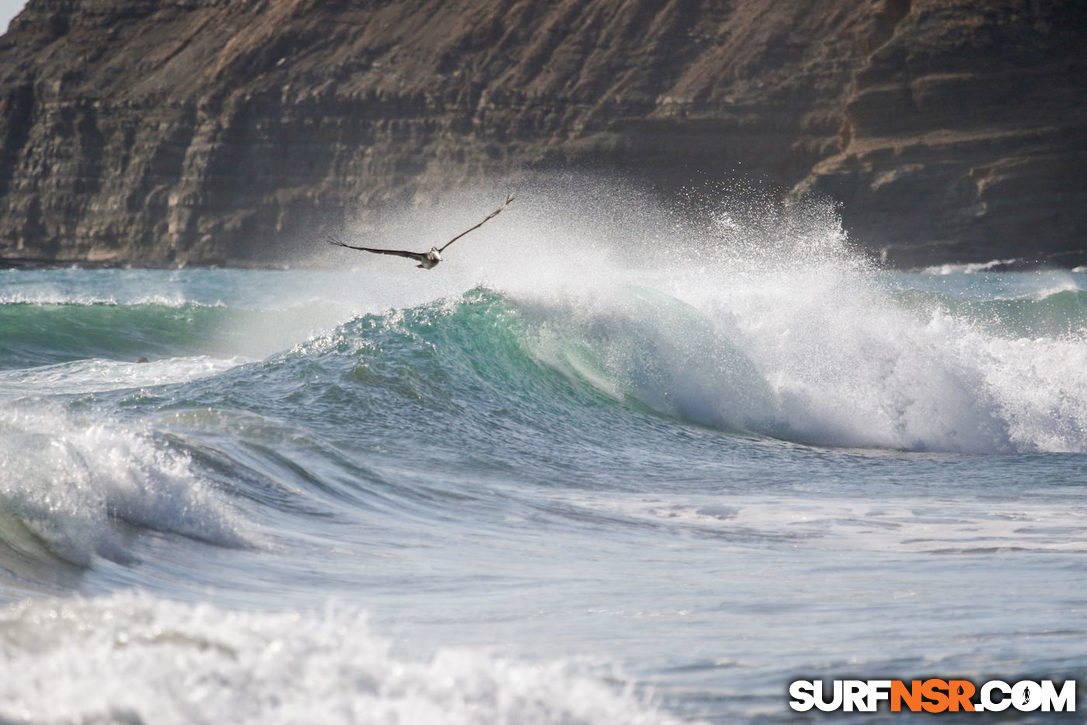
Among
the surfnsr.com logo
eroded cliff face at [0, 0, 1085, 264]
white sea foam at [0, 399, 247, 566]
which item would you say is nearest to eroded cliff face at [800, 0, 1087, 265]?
eroded cliff face at [0, 0, 1085, 264]

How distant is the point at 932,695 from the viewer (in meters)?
4.17

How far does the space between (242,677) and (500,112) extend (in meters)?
83.9

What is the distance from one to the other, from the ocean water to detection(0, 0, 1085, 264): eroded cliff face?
5710cm

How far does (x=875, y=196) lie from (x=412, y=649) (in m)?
68.7

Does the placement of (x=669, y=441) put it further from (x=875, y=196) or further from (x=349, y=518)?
(x=875, y=196)

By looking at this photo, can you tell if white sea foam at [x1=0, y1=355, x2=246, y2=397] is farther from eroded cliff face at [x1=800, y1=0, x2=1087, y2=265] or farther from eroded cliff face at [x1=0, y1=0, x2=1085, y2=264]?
eroded cliff face at [x1=800, y1=0, x2=1087, y2=265]

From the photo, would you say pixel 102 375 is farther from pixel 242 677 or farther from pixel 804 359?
pixel 242 677

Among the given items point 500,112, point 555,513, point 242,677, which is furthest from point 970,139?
point 242,677

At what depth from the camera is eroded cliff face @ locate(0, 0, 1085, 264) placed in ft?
230

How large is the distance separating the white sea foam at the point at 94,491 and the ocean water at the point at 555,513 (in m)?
0.02

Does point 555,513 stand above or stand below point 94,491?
below

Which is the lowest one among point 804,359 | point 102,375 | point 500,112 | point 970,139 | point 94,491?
point 102,375

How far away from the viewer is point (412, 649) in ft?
14.8

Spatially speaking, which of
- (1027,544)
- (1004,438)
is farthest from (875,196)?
(1027,544)
